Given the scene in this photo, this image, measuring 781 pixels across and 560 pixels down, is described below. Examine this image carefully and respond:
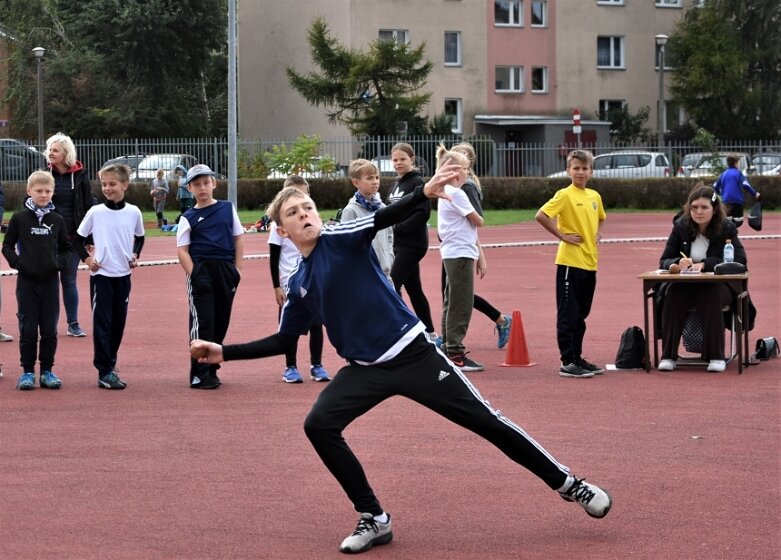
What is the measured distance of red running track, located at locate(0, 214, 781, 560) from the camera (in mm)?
5855

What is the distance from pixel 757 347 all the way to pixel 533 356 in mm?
1978

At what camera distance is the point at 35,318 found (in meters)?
10.0

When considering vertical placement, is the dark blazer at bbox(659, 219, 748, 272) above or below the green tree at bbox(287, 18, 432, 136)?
below

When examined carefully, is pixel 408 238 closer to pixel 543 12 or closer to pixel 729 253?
pixel 729 253

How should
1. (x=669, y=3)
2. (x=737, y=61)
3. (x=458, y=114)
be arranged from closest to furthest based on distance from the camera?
(x=737, y=61) → (x=458, y=114) → (x=669, y=3)

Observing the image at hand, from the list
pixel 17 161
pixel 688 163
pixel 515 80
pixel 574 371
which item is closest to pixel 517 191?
pixel 688 163

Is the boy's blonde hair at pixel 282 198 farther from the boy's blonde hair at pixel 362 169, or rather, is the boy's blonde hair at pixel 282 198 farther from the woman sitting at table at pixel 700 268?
the woman sitting at table at pixel 700 268

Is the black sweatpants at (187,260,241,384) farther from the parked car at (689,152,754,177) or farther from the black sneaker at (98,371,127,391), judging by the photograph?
the parked car at (689,152,754,177)

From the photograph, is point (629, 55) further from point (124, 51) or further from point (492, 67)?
point (124, 51)

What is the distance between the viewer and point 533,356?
11.7 meters

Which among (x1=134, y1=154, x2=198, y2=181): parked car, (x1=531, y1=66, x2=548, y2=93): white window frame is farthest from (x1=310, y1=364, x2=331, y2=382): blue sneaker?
(x1=531, y1=66, x2=548, y2=93): white window frame

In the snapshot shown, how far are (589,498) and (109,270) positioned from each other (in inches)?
211

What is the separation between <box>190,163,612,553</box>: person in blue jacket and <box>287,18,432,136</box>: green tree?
154 feet

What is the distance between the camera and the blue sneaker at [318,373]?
10352mm
